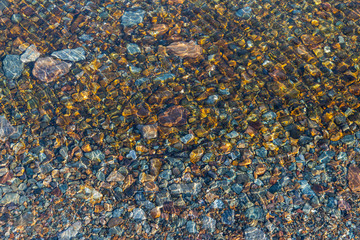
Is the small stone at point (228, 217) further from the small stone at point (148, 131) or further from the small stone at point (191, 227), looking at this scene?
the small stone at point (148, 131)

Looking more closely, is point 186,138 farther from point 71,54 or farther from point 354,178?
point 71,54

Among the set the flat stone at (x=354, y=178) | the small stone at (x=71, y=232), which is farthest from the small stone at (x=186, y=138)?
the flat stone at (x=354, y=178)

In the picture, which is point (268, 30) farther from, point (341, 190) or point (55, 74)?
point (55, 74)

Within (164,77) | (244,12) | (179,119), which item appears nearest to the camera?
(179,119)

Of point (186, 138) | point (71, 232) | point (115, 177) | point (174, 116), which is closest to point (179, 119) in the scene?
point (174, 116)

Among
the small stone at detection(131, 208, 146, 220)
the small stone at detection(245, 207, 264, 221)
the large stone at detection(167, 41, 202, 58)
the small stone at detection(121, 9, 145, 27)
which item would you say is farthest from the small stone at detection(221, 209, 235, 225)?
the small stone at detection(121, 9, 145, 27)

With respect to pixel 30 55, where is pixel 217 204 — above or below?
below

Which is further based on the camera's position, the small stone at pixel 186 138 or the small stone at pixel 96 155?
the small stone at pixel 186 138

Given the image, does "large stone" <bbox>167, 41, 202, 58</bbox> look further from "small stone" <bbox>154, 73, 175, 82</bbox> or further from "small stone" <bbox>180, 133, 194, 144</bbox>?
"small stone" <bbox>180, 133, 194, 144</bbox>
